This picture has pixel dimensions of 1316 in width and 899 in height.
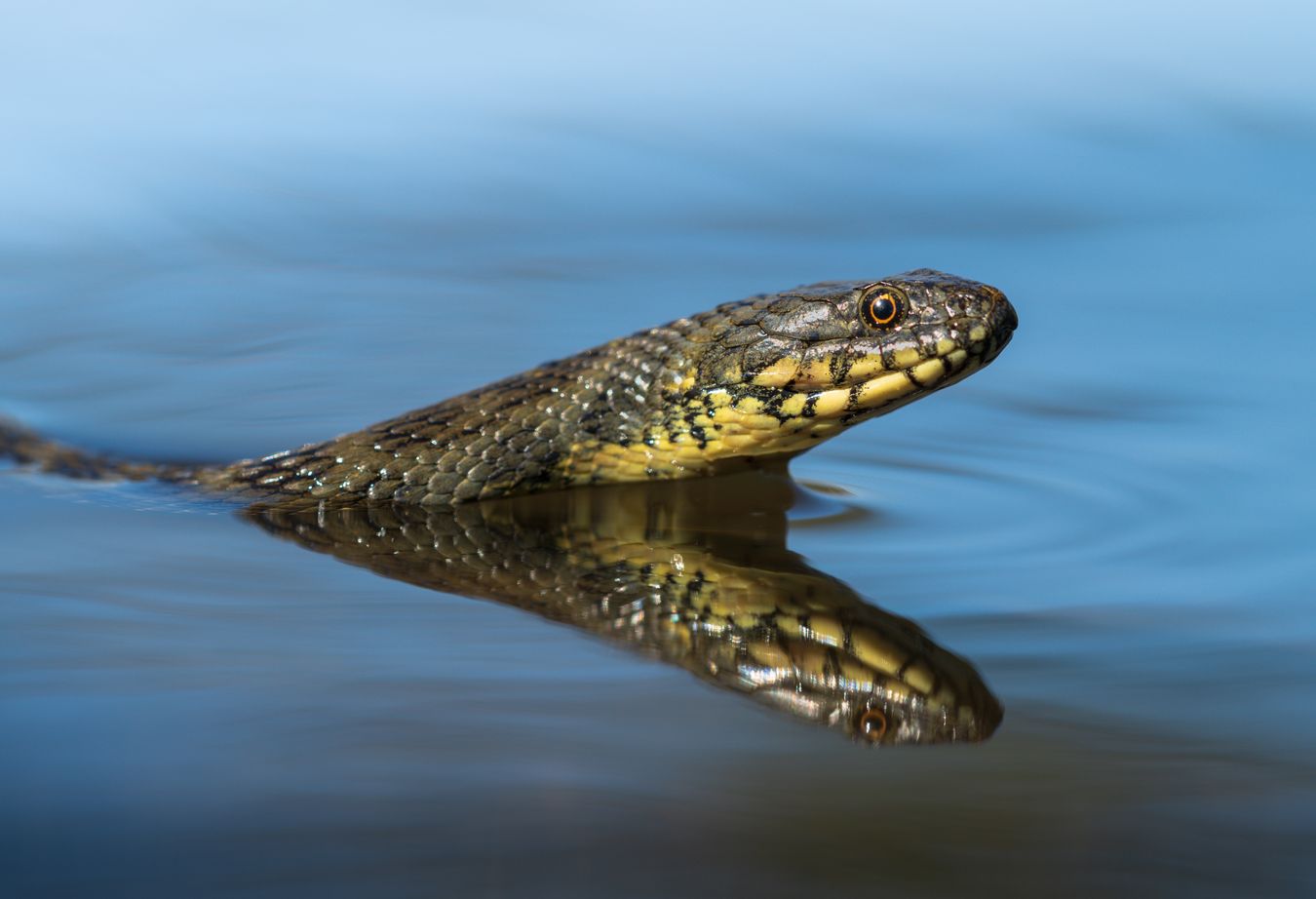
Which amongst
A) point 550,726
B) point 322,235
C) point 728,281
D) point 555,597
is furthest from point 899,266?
point 550,726

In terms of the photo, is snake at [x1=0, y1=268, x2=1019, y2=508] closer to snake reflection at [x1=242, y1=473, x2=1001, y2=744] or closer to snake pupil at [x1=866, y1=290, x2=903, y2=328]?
snake pupil at [x1=866, y1=290, x2=903, y2=328]

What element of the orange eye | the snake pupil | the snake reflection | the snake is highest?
the snake pupil

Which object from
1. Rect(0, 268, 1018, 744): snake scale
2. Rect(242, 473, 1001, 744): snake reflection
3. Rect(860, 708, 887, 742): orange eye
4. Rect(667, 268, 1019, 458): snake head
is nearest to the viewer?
Rect(860, 708, 887, 742): orange eye

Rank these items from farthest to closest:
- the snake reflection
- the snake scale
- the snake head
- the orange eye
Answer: the snake head → the snake scale → the snake reflection → the orange eye

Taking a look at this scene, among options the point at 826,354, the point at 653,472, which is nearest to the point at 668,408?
the point at 653,472

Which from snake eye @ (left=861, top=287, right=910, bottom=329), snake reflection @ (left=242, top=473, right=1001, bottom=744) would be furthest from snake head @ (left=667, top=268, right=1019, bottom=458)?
snake reflection @ (left=242, top=473, right=1001, bottom=744)

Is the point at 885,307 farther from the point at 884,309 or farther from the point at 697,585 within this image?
the point at 697,585

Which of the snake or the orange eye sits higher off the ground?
the snake

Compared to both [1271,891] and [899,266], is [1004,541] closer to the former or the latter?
[1271,891]

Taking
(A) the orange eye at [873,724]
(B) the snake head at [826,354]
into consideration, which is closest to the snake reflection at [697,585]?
(A) the orange eye at [873,724]
